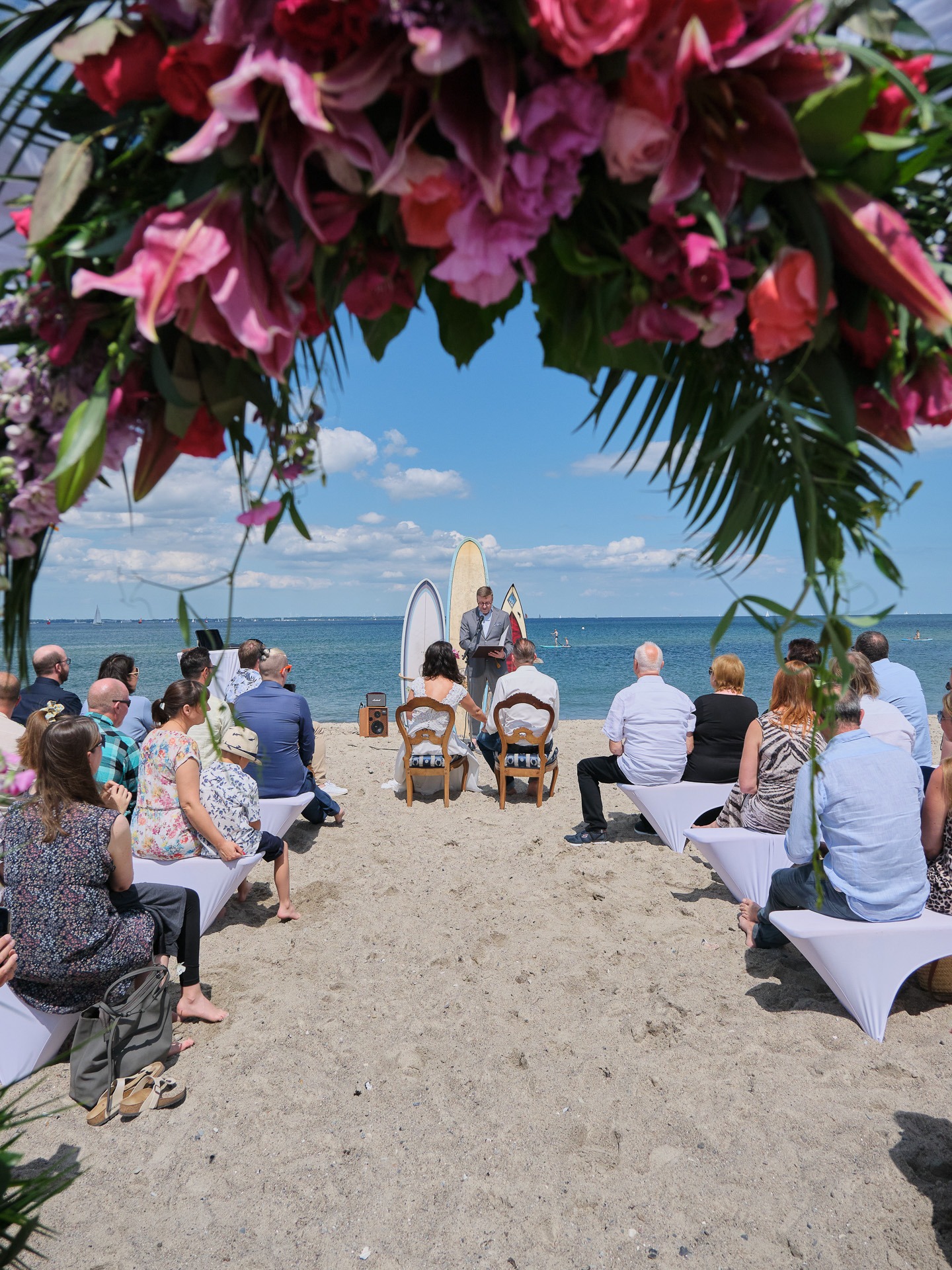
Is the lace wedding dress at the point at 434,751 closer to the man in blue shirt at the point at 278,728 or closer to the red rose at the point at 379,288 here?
the man in blue shirt at the point at 278,728

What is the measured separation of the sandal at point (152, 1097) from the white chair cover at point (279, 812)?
2039 mm

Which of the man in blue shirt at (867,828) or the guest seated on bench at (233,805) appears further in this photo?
the guest seated on bench at (233,805)

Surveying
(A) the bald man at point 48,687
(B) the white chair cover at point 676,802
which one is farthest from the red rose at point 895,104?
(B) the white chair cover at point 676,802

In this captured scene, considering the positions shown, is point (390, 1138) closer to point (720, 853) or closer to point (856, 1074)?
point (856, 1074)

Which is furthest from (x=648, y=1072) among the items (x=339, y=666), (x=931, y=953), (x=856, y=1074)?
(x=339, y=666)

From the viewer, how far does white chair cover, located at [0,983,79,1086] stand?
272cm

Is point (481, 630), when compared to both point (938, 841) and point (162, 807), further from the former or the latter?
point (938, 841)

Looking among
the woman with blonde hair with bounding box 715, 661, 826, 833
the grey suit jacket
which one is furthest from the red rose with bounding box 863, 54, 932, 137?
the grey suit jacket

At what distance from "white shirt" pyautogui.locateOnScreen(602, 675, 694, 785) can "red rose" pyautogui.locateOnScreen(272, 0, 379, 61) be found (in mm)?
5025

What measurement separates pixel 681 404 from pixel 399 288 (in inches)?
13.7

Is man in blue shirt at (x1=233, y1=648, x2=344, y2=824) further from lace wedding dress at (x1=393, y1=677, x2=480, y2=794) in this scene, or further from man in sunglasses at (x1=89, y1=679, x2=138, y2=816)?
lace wedding dress at (x1=393, y1=677, x2=480, y2=794)

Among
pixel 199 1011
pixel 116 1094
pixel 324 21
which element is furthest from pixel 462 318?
pixel 199 1011

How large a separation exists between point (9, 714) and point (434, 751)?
135 inches

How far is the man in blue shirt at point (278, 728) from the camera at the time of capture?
4953 millimetres
